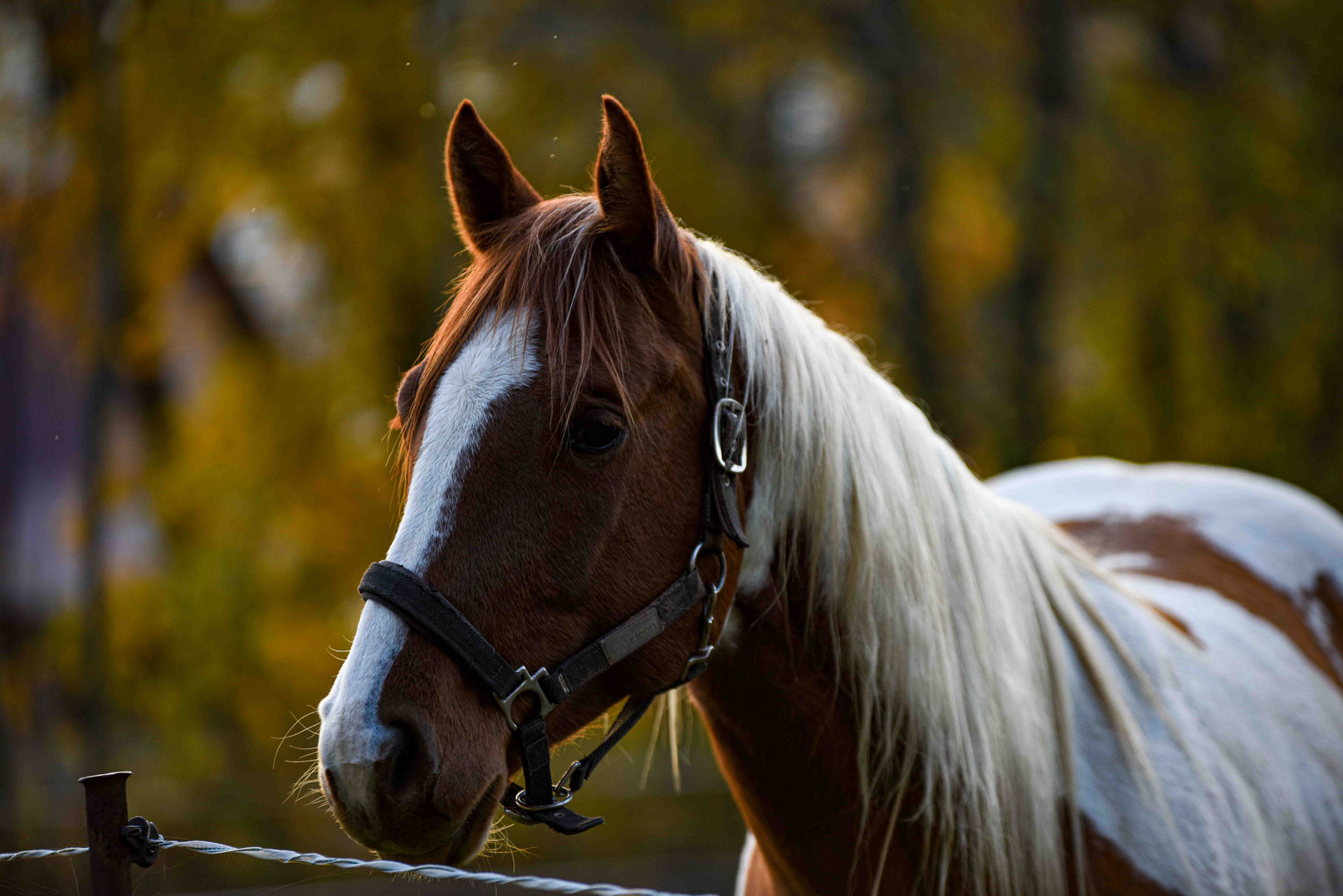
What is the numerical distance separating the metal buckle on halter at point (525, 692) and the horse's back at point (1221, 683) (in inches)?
41.3

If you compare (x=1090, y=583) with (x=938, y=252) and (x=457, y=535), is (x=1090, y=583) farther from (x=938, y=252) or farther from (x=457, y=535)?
(x=938, y=252)

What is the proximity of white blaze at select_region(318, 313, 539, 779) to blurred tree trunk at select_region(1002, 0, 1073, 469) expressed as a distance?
6.97m

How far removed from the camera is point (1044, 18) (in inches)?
321

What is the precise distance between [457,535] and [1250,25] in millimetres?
9554

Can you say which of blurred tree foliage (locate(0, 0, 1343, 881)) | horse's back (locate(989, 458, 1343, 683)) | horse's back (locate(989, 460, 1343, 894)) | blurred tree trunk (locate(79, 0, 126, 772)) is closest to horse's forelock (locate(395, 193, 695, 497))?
horse's back (locate(989, 460, 1343, 894))

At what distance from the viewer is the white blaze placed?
4.19 ft

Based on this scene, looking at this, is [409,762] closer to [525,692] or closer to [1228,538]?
[525,692]

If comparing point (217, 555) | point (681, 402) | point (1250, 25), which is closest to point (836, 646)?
point (681, 402)

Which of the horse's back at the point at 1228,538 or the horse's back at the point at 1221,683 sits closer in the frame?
the horse's back at the point at 1221,683

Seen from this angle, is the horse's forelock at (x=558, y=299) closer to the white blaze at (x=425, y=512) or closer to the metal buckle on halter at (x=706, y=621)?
the white blaze at (x=425, y=512)

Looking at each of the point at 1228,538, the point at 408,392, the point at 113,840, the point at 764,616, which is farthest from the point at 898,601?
the point at 1228,538

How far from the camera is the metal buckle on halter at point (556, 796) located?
1489mm

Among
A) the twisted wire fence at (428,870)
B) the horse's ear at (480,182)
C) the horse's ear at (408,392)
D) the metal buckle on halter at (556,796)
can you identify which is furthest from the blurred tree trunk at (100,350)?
the metal buckle on halter at (556,796)

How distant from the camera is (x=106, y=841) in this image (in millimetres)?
1581
